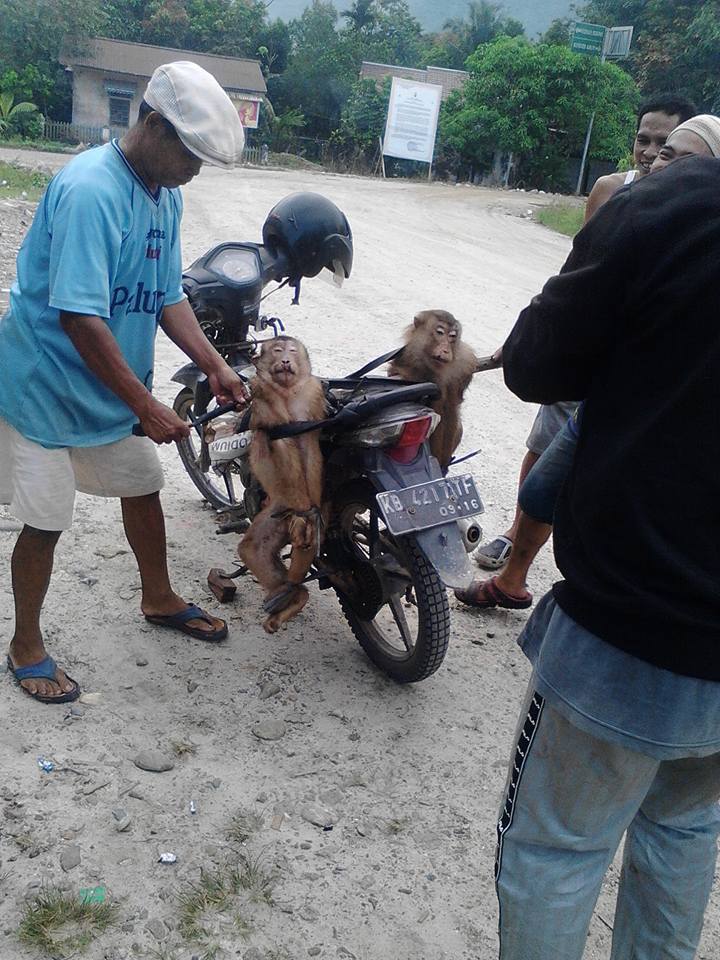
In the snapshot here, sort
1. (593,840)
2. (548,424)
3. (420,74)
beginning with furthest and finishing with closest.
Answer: (420,74) → (548,424) → (593,840)

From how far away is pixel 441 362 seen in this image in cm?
344

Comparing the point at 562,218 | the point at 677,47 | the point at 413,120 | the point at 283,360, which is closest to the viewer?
the point at 283,360

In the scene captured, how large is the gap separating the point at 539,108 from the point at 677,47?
16.2 feet

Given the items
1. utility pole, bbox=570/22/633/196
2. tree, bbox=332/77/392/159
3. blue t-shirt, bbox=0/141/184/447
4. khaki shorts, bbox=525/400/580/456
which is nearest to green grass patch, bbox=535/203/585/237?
utility pole, bbox=570/22/633/196

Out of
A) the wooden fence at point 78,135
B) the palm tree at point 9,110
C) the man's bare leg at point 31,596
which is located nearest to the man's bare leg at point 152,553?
the man's bare leg at point 31,596

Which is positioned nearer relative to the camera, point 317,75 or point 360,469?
point 360,469

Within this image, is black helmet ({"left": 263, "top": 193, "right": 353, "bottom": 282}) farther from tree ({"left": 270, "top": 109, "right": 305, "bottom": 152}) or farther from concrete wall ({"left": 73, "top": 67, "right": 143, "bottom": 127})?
concrete wall ({"left": 73, "top": 67, "right": 143, "bottom": 127})

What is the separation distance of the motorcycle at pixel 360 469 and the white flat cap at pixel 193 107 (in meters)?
0.98

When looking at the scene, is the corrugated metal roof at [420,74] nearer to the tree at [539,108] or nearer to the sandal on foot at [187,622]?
the tree at [539,108]

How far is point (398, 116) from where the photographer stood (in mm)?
32688

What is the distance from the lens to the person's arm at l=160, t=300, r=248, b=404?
136 inches

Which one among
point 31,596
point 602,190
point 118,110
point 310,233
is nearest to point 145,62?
point 118,110

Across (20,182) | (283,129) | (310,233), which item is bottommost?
(20,182)

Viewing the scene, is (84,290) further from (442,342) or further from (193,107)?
(442,342)
